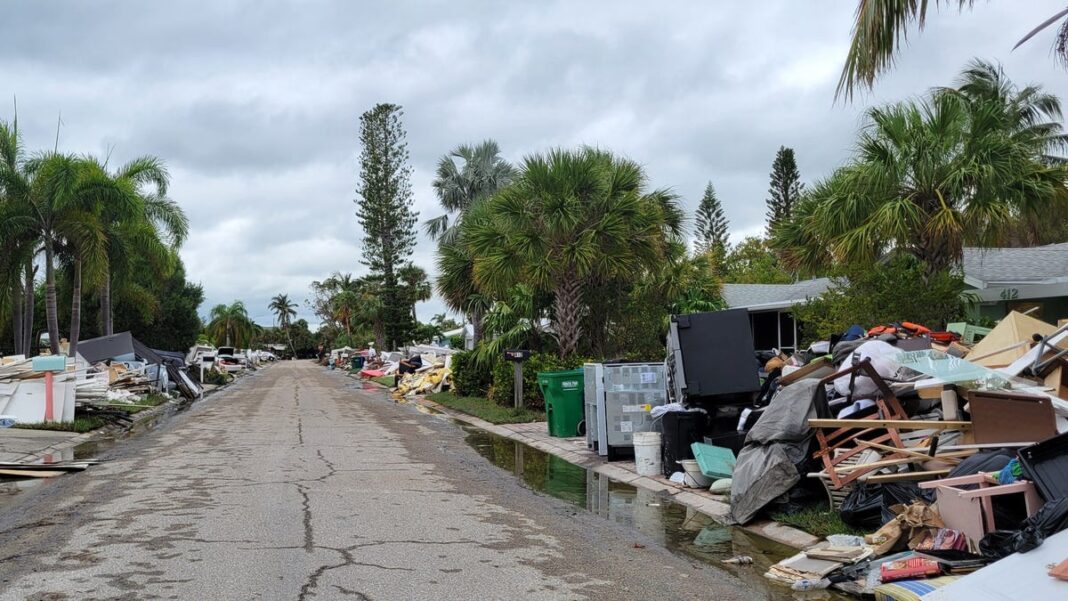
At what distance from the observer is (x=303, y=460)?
42.7 feet

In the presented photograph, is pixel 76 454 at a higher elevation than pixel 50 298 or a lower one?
lower

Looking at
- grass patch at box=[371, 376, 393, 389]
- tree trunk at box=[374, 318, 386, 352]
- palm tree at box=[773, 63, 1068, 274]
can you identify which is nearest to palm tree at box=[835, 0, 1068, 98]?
palm tree at box=[773, 63, 1068, 274]

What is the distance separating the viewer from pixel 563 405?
16.2 m

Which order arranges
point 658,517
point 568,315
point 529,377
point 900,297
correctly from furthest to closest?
point 529,377, point 568,315, point 900,297, point 658,517

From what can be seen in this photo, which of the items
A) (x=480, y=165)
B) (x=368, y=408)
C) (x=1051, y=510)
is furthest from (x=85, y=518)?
(x=480, y=165)

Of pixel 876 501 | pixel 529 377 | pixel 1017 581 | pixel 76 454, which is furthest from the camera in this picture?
pixel 529 377

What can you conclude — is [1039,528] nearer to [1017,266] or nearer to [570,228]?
[570,228]

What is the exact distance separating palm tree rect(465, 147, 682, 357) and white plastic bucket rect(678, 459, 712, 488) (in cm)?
844

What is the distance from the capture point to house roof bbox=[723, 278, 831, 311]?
22719 millimetres

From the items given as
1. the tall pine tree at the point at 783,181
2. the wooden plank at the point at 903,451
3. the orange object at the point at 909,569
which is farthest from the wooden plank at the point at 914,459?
the tall pine tree at the point at 783,181

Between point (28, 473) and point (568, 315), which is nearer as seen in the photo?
point (28, 473)

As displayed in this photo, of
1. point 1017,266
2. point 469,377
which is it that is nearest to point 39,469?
point 469,377

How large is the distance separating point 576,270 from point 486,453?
574 cm

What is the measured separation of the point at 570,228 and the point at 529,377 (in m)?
4.14
